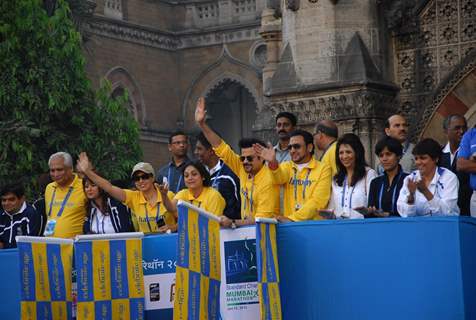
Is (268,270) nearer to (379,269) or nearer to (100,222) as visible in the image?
(379,269)

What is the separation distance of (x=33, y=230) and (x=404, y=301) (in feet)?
13.8

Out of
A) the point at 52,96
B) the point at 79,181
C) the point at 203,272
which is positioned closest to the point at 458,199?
the point at 203,272

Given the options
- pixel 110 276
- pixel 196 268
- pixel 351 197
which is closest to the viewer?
pixel 196 268

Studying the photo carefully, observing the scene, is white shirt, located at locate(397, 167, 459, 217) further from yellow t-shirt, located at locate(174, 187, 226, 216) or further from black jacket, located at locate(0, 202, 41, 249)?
black jacket, located at locate(0, 202, 41, 249)

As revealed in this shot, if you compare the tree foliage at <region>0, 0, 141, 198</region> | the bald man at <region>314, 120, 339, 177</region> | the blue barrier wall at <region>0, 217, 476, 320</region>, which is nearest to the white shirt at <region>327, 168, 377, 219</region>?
the blue barrier wall at <region>0, 217, 476, 320</region>

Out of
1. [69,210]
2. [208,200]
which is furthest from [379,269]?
[69,210]

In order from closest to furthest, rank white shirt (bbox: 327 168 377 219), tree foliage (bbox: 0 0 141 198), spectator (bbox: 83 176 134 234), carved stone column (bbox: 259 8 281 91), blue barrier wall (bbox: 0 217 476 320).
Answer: blue barrier wall (bbox: 0 217 476 320)
white shirt (bbox: 327 168 377 219)
spectator (bbox: 83 176 134 234)
carved stone column (bbox: 259 8 281 91)
tree foliage (bbox: 0 0 141 198)

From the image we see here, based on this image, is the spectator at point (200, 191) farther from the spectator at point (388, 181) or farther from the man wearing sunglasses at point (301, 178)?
the spectator at point (388, 181)

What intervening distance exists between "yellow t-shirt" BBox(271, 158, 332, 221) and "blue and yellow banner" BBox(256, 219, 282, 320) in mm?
494

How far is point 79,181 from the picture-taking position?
48.3 ft

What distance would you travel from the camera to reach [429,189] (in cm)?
1220

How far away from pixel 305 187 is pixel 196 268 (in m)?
1.32

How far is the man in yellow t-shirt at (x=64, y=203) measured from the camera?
14.5m

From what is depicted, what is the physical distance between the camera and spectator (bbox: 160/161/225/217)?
13.4 meters
